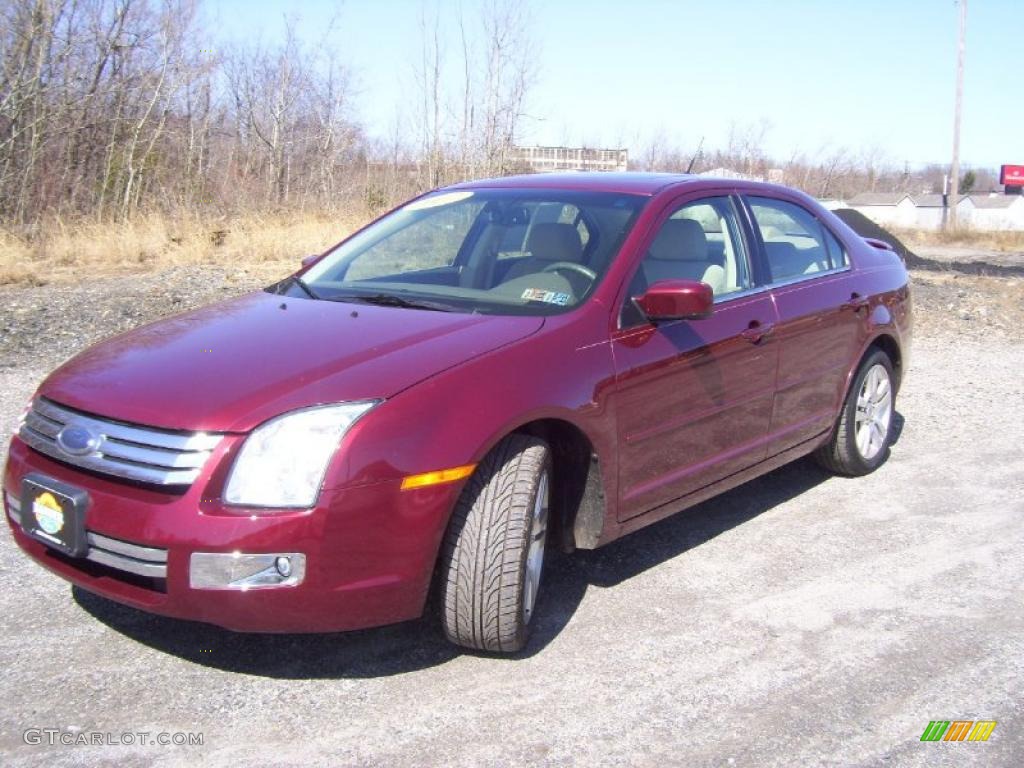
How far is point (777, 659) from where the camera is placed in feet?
11.1

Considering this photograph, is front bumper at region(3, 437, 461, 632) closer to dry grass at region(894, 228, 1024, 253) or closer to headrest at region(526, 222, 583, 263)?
headrest at region(526, 222, 583, 263)

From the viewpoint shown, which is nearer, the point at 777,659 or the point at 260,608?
the point at 260,608

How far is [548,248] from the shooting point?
4.12 m

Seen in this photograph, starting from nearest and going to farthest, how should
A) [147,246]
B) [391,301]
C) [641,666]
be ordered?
1. [641,666]
2. [391,301]
3. [147,246]

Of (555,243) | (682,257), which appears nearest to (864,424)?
(682,257)

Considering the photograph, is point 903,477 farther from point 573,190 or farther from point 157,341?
point 157,341

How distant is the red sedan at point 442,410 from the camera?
2.83 m

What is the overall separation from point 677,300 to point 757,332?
823 mm

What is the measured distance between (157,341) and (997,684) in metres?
3.13

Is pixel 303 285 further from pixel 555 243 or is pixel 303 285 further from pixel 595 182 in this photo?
pixel 595 182

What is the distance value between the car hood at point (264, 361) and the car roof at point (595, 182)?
112 centimetres

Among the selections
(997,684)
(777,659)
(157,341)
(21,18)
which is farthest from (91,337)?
(21,18)

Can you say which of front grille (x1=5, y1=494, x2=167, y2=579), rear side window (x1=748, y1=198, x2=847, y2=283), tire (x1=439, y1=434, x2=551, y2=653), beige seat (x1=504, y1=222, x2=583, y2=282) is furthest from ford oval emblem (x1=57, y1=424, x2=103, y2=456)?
rear side window (x1=748, y1=198, x2=847, y2=283)

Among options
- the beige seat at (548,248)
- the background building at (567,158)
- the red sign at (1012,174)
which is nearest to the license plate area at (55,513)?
the beige seat at (548,248)
